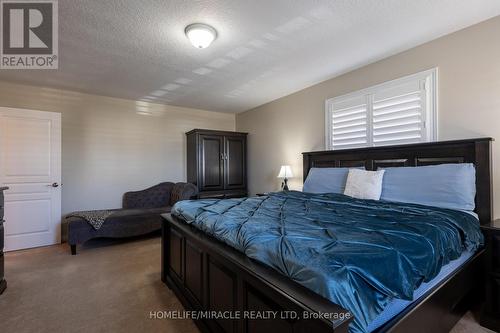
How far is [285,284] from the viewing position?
1028 millimetres

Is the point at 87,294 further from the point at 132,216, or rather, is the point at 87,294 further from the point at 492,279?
the point at 492,279

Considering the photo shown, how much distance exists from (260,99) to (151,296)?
3.71m

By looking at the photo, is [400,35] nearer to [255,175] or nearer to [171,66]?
[171,66]

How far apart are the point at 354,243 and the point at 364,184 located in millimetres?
1689

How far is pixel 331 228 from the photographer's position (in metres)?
1.47

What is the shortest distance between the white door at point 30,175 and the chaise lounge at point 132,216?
0.52m

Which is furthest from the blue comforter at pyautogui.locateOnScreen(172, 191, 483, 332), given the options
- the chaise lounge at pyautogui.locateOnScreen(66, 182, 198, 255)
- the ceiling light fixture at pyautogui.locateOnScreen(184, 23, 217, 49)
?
the chaise lounge at pyautogui.locateOnScreen(66, 182, 198, 255)

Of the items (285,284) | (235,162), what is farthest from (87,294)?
(235,162)

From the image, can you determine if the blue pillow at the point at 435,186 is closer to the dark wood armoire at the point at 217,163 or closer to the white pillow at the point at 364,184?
the white pillow at the point at 364,184

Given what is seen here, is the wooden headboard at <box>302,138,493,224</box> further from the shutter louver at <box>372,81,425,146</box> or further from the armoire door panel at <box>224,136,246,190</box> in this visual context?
the armoire door panel at <box>224,136,246,190</box>

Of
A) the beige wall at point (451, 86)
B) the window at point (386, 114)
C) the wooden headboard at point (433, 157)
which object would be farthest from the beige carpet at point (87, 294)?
the window at point (386, 114)

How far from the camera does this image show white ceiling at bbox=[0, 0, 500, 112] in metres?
2.05

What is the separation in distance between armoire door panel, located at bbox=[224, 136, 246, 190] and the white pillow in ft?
9.31

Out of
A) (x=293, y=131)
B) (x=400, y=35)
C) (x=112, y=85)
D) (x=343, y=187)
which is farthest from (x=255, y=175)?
(x=400, y=35)
